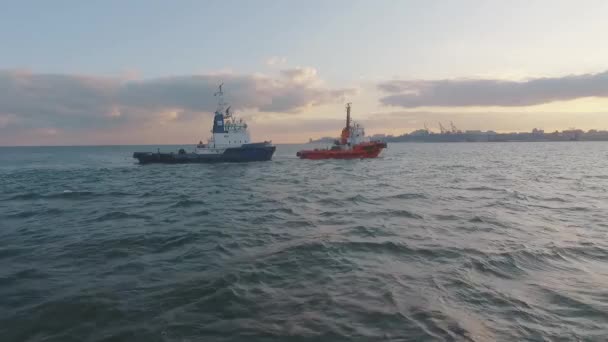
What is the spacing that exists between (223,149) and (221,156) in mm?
1413

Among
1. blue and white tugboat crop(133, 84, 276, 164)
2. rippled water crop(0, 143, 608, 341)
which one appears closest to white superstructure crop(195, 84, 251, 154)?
blue and white tugboat crop(133, 84, 276, 164)

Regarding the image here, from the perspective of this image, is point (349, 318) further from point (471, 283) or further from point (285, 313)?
point (471, 283)

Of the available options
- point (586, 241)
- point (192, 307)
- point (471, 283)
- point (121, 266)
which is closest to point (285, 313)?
point (192, 307)

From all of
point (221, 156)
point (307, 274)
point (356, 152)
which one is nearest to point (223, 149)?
point (221, 156)

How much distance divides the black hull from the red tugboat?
11994mm

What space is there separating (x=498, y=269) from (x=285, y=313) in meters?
5.95

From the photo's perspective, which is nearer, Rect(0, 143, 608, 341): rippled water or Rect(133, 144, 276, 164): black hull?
Rect(0, 143, 608, 341): rippled water

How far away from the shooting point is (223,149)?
5425cm

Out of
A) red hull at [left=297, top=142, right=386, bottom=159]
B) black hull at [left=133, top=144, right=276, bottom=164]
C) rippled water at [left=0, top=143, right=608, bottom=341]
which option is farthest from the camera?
red hull at [left=297, top=142, right=386, bottom=159]

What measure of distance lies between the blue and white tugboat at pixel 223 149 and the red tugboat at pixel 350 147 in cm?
1199

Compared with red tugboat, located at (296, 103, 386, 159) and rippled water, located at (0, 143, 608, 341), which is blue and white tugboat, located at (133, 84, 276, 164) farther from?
rippled water, located at (0, 143, 608, 341)

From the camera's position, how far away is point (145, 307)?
6.79 meters

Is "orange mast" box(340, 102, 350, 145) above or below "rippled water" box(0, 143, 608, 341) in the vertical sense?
above

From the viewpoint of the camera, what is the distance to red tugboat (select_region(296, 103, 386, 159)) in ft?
207
